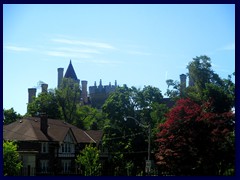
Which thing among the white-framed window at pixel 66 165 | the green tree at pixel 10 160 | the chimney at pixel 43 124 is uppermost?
the chimney at pixel 43 124

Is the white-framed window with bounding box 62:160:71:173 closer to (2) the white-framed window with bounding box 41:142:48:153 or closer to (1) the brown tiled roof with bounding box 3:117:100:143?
(2) the white-framed window with bounding box 41:142:48:153

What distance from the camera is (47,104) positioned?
19594mm

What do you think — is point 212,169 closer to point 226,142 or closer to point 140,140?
point 226,142

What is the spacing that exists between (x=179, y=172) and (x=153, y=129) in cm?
402

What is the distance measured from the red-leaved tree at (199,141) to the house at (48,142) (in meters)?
5.41

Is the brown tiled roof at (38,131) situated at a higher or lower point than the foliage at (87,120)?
lower

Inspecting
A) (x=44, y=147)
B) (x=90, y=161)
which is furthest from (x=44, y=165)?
(x=90, y=161)

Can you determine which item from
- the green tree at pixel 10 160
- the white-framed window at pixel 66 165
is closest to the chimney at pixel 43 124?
the white-framed window at pixel 66 165

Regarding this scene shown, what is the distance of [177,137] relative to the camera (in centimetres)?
1330

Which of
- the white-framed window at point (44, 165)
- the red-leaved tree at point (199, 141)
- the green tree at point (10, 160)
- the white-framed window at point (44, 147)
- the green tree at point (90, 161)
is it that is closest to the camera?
the red-leaved tree at point (199, 141)

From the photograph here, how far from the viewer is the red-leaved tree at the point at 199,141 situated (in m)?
13.1

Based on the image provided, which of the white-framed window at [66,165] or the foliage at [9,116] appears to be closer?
the white-framed window at [66,165]

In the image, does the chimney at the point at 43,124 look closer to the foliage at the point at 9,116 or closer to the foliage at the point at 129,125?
the foliage at the point at 129,125

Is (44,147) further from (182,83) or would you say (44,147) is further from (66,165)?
(182,83)
